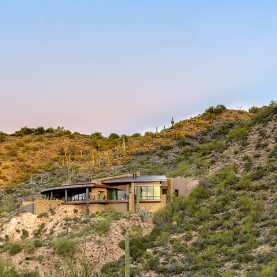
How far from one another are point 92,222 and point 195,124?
4572 cm

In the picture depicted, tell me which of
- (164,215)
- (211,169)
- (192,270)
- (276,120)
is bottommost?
(192,270)

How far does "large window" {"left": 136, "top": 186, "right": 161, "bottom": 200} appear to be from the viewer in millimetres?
61062

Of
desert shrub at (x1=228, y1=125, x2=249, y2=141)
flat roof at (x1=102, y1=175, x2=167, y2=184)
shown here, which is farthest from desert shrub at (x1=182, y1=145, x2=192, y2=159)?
flat roof at (x1=102, y1=175, x2=167, y2=184)

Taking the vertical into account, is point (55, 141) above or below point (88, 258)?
above

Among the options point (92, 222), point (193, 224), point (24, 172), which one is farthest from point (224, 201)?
point (24, 172)

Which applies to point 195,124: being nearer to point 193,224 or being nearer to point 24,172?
point 24,172

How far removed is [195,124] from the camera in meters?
101

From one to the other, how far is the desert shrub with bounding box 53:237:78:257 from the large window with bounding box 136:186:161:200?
1019 cm

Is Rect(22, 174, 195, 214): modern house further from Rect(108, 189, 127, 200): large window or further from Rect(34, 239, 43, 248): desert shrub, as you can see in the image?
Rect(34, 239, 43, 248): desert shrub

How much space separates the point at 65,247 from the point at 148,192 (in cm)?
1204

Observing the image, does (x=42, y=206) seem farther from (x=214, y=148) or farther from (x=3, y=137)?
(x=3, y=137)

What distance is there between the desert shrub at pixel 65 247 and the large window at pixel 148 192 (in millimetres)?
10187

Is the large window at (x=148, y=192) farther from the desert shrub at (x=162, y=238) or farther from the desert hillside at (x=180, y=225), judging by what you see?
the desert shrub at (x=162, y=238)

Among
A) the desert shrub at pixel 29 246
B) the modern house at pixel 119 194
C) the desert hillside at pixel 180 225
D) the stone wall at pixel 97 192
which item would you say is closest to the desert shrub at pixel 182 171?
the desert hillside at pixel 180 225
